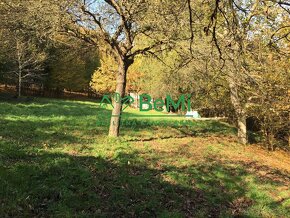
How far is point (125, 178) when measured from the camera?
22.9ft

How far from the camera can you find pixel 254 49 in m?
10.8

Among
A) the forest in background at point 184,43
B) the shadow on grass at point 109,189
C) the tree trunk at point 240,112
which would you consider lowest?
the shadow on grass at point 109,189

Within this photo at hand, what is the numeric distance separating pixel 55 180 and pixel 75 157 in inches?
73.1

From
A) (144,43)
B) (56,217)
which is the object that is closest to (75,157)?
(56,217)

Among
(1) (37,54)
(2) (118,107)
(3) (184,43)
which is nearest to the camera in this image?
(3) (184,43)

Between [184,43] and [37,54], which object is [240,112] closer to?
[184,43]

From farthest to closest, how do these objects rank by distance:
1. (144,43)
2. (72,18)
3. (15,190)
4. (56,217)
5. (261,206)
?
1. (144,43)
2. (72,18)
3. (261,206)
4. (15,190)
5. (56,217)

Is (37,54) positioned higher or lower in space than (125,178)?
higher

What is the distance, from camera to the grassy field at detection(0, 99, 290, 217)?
17.9 ft

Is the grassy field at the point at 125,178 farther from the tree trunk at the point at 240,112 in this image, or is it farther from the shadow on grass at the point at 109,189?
the tree trunk at the point at 240,112

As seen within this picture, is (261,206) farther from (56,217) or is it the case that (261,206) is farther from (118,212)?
(56,217)

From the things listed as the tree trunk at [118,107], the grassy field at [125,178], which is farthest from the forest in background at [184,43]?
the grassy field at [125,178]

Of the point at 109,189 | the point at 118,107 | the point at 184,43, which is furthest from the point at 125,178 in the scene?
the point at 184,43

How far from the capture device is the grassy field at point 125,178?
5.46 m
